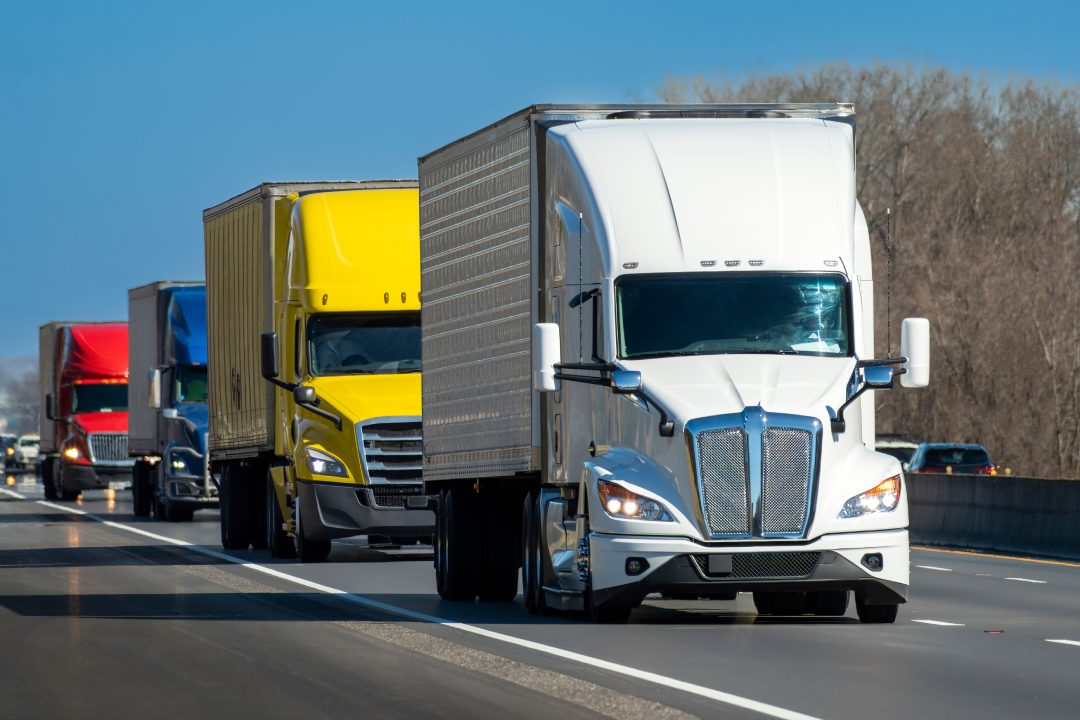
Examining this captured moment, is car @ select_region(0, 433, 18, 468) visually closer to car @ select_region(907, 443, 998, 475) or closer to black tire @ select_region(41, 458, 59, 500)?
black tire @ select_region(41, 458, 59, 500)

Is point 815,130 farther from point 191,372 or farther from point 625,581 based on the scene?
point 191,372

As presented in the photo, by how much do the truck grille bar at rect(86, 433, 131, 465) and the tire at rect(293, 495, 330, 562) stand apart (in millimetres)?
24665

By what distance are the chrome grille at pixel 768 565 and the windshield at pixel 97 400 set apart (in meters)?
36.1

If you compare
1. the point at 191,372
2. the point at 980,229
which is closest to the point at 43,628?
the point at 191,372

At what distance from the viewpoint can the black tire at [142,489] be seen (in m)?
43.2

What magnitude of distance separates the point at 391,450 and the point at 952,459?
22083mm

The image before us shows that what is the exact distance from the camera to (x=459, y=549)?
20.0 meters

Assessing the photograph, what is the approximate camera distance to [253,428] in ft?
97.2

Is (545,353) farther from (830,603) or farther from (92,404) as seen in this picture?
(92,404)

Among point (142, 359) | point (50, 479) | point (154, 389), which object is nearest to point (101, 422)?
point (50, 479)

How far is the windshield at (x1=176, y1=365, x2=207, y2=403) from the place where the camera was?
38531 mm

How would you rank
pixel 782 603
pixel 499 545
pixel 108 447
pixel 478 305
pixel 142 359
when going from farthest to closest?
pixel 108 447 → pixel 142 359 → pixel 499 545 → pixel 478 305 → pixel 782 603

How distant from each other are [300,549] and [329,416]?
175cm

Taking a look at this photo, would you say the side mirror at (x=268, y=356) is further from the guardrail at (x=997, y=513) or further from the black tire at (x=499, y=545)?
the guardrail at (x=997, y=513)
